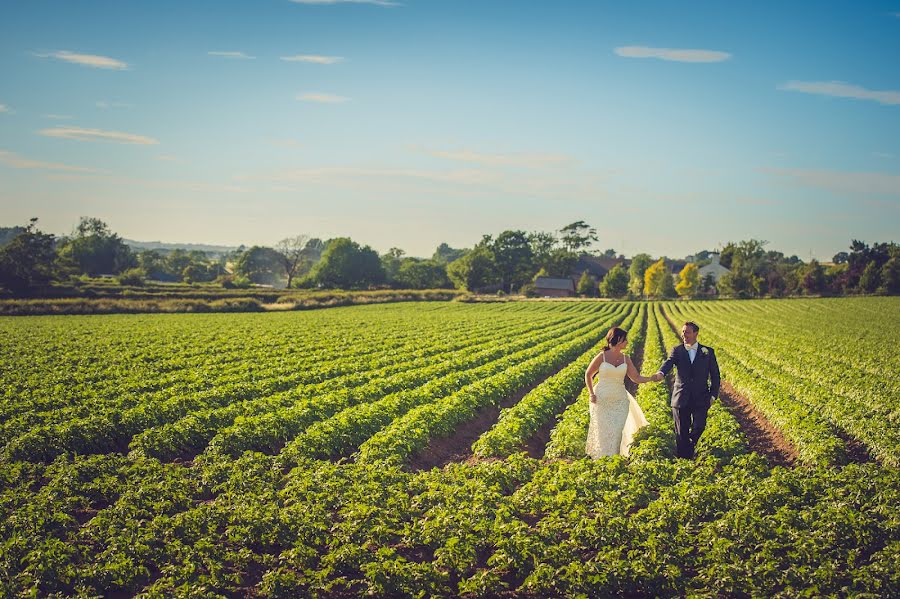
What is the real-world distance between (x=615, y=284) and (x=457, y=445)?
335 feet

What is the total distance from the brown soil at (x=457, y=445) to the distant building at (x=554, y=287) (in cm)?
9685

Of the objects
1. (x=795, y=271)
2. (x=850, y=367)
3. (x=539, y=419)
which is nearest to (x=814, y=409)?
(x=539, y=419)

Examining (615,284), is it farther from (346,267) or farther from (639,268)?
(346,267)

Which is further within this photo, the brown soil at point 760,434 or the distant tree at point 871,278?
the distant tree at point 871,278

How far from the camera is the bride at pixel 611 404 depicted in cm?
998

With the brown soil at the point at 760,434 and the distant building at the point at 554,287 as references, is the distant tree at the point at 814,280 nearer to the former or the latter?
the distant building at the point at 554,287

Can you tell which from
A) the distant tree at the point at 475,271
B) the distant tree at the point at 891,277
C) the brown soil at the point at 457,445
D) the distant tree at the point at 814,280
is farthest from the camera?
the distant tree at the point at 475,271

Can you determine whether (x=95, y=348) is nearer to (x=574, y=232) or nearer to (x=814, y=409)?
(x=814, y=409)

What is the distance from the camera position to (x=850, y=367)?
916 inches

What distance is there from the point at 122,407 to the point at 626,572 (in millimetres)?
12596

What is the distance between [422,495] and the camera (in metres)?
8.69

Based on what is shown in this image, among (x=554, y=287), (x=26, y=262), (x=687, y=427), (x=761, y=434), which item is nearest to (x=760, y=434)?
(x=761, y=434)

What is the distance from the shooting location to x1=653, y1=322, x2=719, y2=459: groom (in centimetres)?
995

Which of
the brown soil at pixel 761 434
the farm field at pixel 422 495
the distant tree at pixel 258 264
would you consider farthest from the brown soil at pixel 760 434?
the distant tree at pixel 258 264
